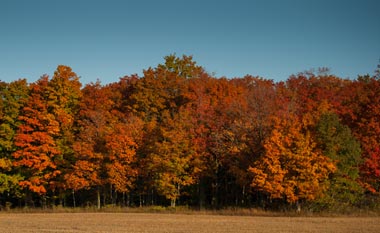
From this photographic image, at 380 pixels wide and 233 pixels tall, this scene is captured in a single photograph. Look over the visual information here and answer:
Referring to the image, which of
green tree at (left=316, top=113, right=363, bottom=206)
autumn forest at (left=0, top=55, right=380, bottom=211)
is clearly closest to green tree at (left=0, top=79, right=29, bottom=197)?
autumn forest at (left=0, top=55, right=380, bottom=211)

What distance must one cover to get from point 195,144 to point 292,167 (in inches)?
485

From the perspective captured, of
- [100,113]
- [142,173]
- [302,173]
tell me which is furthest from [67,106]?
[302,173]

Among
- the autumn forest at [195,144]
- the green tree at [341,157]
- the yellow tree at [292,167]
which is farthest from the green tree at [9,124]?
the green tree at [341,157]

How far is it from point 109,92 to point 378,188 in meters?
36.8

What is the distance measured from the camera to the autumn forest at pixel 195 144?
44.7 meters

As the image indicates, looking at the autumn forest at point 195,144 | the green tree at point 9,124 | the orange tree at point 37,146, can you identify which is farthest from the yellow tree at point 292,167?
the green tree at point 9,124

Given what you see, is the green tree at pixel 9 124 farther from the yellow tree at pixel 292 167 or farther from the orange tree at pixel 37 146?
the yellow tree at pixel 292 167

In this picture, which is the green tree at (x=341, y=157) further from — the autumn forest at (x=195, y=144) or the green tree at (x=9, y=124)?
the green tree at (x=9, y=124)

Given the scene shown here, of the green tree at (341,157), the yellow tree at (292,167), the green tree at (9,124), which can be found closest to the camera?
the yellow tree at (292,167)

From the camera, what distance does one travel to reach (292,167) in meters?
44.7

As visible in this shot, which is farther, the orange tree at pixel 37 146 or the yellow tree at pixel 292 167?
the orange tree at pixel 37 146

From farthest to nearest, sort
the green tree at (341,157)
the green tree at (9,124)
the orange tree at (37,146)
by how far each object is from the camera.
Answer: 1. the green tree at (9,124)
2. the orange tree at (37,146)
3. the green tree at (341,157)

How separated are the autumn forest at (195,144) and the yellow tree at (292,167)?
11 centimetres

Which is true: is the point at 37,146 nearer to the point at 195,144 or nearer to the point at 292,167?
the point at 195,144
